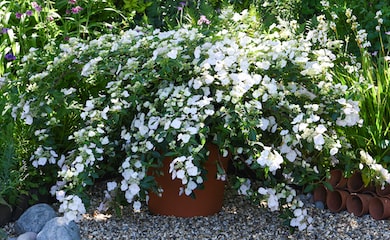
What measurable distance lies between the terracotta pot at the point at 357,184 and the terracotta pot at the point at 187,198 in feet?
2.26

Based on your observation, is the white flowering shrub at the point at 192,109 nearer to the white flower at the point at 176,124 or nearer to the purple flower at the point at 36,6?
the white flower at the point at 176,124

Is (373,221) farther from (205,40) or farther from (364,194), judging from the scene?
(205,40)

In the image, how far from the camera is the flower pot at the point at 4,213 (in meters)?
3.54

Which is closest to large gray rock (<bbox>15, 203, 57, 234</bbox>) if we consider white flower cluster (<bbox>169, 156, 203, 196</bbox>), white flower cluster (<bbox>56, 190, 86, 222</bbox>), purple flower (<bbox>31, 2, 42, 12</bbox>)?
white flower cluster (<bbox>56, 190, 86, 222</bbox>)

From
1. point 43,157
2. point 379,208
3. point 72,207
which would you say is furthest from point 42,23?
point 379,208

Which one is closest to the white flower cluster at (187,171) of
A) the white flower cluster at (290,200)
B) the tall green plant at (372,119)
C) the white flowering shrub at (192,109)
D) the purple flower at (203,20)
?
the white flowering shrub at (192,109)

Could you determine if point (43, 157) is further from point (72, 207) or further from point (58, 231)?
point (72, 207)

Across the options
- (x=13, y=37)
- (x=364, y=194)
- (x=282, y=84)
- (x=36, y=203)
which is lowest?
(x=36, y=203)

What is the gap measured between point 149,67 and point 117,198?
0.64 meters

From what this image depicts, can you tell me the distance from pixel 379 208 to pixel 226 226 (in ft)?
2.62

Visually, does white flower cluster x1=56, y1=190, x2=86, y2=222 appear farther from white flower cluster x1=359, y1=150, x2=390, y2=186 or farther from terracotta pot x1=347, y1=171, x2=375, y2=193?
terracotta pot x1=347, y1=171, x2=375, y2=193

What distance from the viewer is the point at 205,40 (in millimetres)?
3355

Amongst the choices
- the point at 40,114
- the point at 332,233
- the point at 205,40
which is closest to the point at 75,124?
the point at 40,114

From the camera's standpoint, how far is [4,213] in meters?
3.55
